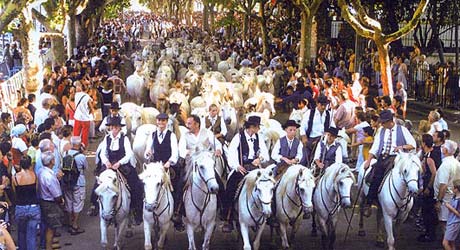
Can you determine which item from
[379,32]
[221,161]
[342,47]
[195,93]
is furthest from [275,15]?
[221,161]

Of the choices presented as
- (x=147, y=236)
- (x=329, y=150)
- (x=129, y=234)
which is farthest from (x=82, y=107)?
(x=329, y=150)

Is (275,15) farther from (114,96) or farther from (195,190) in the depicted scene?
(195,190)

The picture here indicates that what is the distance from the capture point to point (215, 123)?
14852 millimetres

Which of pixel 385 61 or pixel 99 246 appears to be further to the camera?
pixel 385 61

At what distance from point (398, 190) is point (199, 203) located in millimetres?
2957

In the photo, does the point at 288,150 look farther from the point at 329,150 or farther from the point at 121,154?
the point at 121,154

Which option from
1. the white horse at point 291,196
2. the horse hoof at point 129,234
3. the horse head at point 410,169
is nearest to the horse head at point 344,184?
the white horse at point 291,196

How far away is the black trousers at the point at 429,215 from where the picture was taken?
11.4 metres

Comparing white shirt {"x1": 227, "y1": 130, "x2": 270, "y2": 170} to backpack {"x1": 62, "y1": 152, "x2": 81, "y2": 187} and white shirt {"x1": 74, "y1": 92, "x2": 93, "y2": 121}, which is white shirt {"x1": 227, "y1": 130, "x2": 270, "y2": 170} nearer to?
backpack {"x1": 62, "y1": 152, "x2": 81, "y2": 187}

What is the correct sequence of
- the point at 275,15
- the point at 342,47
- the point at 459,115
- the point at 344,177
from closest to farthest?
the point at 344,177 < the point at 459,115 < the point at 342,47 < the point at 275,15

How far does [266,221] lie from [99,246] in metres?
2.73

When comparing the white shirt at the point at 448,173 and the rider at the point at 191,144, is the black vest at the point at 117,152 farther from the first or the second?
the white shirt at the point at 448,173

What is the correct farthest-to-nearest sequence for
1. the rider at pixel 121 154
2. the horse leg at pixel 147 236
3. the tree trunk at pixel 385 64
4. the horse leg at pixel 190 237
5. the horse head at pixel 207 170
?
the tree trunk at pixel 385 64 < the rider at pixel 121 154 < the horse leg at pixel 190 237 < the horse leg at pixel 147 236 < the horse head at pixel 207 170

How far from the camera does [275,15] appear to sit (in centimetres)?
4266
